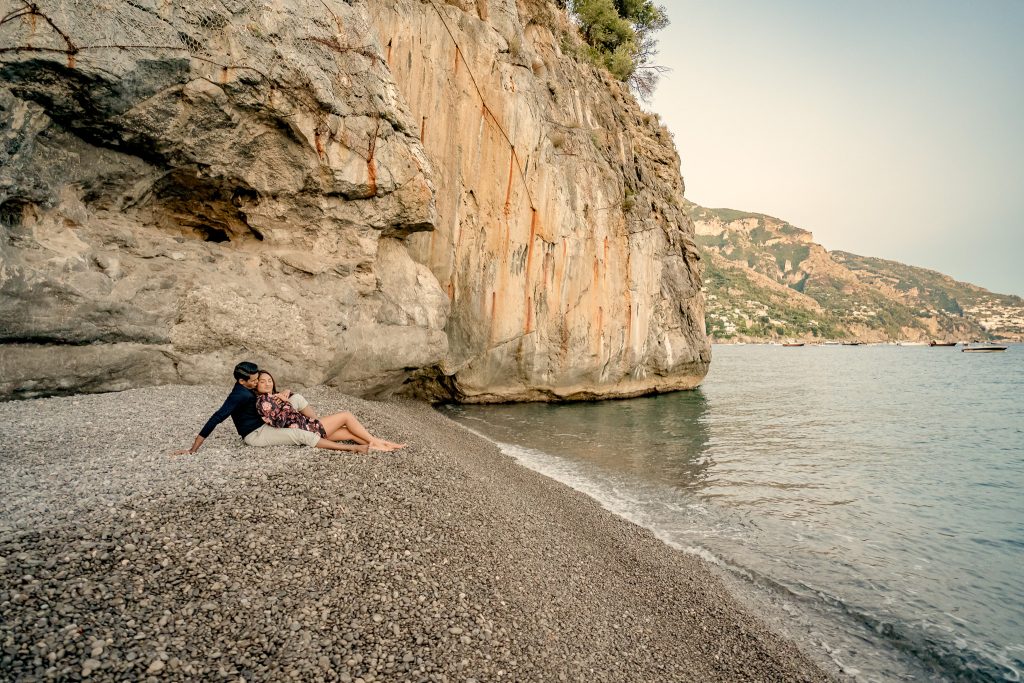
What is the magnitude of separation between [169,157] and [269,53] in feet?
10.8

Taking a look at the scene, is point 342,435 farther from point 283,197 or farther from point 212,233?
point 212,233

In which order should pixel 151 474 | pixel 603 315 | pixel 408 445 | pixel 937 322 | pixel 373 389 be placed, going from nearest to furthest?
pixel 151 474 < pixel 408 445 < pixel 373 389 < pixel 603 315 < pixel 937 322

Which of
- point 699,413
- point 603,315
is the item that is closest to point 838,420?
point 699,413

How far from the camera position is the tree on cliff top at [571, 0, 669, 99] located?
3035cm

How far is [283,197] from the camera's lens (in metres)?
13.3

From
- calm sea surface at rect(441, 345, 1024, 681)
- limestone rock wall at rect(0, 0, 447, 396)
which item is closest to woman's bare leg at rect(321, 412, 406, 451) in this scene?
calm sea surface at rect(441, 345, 1024, 681)

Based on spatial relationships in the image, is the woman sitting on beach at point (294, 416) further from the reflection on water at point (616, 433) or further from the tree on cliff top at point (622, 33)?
the tree on cliff top at point (622, 33)

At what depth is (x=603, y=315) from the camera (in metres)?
25.6

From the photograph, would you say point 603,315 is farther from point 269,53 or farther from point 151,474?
point 151,474

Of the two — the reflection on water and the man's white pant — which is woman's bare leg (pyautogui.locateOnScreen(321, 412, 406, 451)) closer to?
the man's white pant

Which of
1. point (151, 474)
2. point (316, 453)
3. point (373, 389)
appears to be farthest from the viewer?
point (373, 389)

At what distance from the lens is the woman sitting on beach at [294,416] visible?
7504 mm

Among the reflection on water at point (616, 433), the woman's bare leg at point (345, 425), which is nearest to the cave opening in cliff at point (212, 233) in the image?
the woman's bare leg at point (345, 425)

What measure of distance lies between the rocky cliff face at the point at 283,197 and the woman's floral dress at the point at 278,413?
5.31 metres
